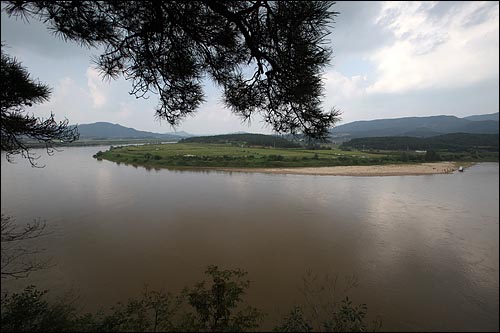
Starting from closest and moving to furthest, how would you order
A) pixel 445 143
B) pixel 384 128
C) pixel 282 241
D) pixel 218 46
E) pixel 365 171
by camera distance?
1. pixel 218 46
2. pixel 282 241
3. pixel 365 171
4. pixel 445 143
5. pixel 384 128

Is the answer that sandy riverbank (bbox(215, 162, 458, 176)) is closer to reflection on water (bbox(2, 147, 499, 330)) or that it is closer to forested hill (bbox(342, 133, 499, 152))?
forested hill (bbox(342, 133, 499, 152))

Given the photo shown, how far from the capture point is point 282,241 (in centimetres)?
677

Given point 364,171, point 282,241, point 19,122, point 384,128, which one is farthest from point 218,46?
point 384,128

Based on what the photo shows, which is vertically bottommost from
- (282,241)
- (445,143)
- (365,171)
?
(282,241)

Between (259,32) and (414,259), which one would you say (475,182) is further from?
(259,32)

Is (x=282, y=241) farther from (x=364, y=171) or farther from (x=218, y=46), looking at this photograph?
(x=364, y=171)

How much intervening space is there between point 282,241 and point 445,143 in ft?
96.9

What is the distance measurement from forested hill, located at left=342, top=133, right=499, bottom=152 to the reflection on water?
351 inches

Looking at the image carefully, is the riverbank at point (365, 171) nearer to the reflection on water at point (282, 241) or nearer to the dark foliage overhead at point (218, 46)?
the reflection on water at point (282, 241)

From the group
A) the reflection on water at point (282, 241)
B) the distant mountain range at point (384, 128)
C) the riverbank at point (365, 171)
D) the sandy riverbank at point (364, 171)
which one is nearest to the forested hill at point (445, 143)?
the riverbank at point (365, 171)

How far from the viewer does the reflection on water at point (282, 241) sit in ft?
14.3

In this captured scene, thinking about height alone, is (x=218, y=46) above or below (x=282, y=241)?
above

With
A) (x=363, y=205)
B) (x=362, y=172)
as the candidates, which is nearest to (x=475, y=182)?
(x=362, y=172)

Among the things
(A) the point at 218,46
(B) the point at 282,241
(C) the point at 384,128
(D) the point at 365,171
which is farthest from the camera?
(C) the point at 384,128
